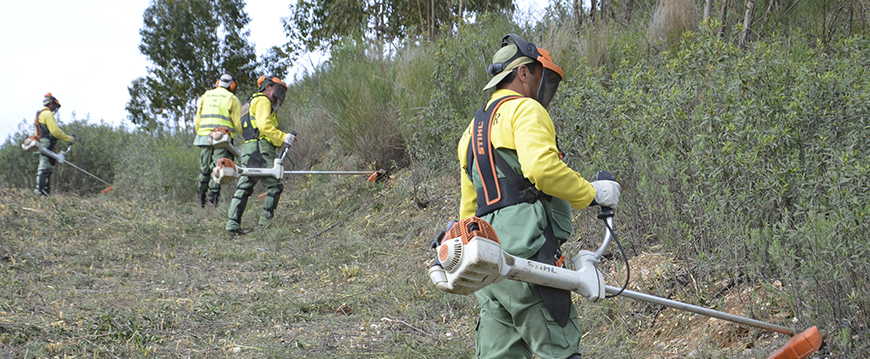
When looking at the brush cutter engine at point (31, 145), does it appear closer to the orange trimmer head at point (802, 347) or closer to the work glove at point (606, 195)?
the work glove at point (606, 195)

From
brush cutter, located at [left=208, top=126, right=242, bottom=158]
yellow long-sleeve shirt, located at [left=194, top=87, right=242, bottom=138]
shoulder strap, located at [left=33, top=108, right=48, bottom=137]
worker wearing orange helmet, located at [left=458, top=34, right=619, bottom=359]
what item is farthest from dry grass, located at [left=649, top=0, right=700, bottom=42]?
shoulder strap, located at [left=33, top=108, right=48, bottom=137]

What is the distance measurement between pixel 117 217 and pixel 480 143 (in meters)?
7.18

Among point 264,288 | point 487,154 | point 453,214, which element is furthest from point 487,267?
point 453,214

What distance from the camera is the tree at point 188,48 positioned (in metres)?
24.6

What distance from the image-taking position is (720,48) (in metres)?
4.32

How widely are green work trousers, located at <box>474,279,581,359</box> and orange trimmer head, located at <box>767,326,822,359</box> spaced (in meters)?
1.05

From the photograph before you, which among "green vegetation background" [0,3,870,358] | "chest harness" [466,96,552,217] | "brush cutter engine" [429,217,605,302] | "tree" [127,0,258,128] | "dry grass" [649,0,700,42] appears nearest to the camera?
"brush cutter engine" [429,217,605,302]

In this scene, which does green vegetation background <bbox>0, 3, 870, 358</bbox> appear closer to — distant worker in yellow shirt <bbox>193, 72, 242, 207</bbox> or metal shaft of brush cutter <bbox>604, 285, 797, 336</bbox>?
metal shaft of brush cutter <bbox>604, 285, 797, 336</bbox>

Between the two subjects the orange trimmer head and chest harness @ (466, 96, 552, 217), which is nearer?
chest harness @ (466, 96, 552, 217)

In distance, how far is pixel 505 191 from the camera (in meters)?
2.34

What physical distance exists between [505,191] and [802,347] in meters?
1.54

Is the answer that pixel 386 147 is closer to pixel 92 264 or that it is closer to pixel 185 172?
pixel 92 264

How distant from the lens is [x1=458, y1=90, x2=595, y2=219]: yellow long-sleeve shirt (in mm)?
2158

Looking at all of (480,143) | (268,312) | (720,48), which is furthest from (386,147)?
(480,143)
